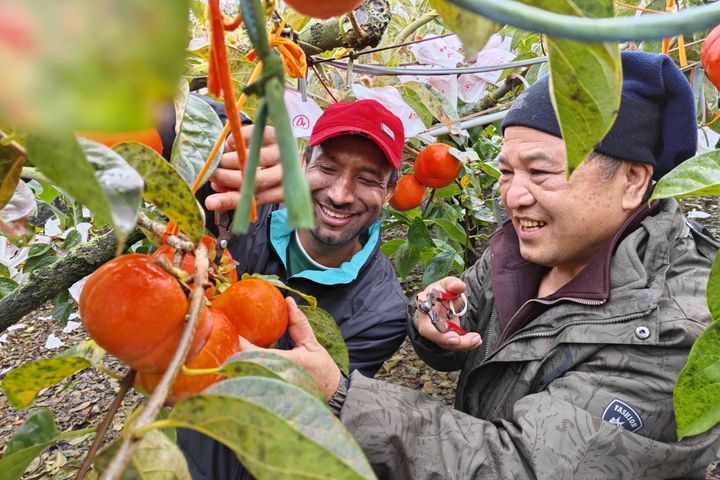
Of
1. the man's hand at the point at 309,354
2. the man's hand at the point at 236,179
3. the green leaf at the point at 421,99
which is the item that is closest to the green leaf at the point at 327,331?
the man's hand at the point at 309,354

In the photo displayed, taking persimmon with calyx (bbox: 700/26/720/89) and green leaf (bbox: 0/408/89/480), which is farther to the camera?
persimmon with calyx (bbox: 700/26/720/89)

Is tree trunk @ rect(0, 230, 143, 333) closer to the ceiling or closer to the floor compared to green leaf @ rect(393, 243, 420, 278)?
closer to the ceiling

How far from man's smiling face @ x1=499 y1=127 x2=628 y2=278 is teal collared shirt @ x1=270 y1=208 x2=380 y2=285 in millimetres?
454

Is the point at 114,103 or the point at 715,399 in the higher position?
the point at 114,103

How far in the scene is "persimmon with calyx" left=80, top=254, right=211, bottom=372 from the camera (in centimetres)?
41

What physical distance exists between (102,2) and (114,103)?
2cm

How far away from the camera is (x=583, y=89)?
34 centimetres

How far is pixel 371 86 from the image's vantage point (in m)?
1.64

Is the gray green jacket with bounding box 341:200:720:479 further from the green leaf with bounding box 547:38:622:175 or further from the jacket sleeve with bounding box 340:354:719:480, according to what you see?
the green leaf with bounding box 547:38:622:175

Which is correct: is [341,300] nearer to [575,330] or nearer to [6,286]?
[575,330]

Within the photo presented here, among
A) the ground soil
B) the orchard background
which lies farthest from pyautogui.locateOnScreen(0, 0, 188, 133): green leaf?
the ground soil

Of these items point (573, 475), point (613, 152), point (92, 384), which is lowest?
point (92, 384)

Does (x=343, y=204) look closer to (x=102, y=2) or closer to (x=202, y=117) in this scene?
(x=202, y=117)

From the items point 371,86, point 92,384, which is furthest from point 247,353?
point 92,384
